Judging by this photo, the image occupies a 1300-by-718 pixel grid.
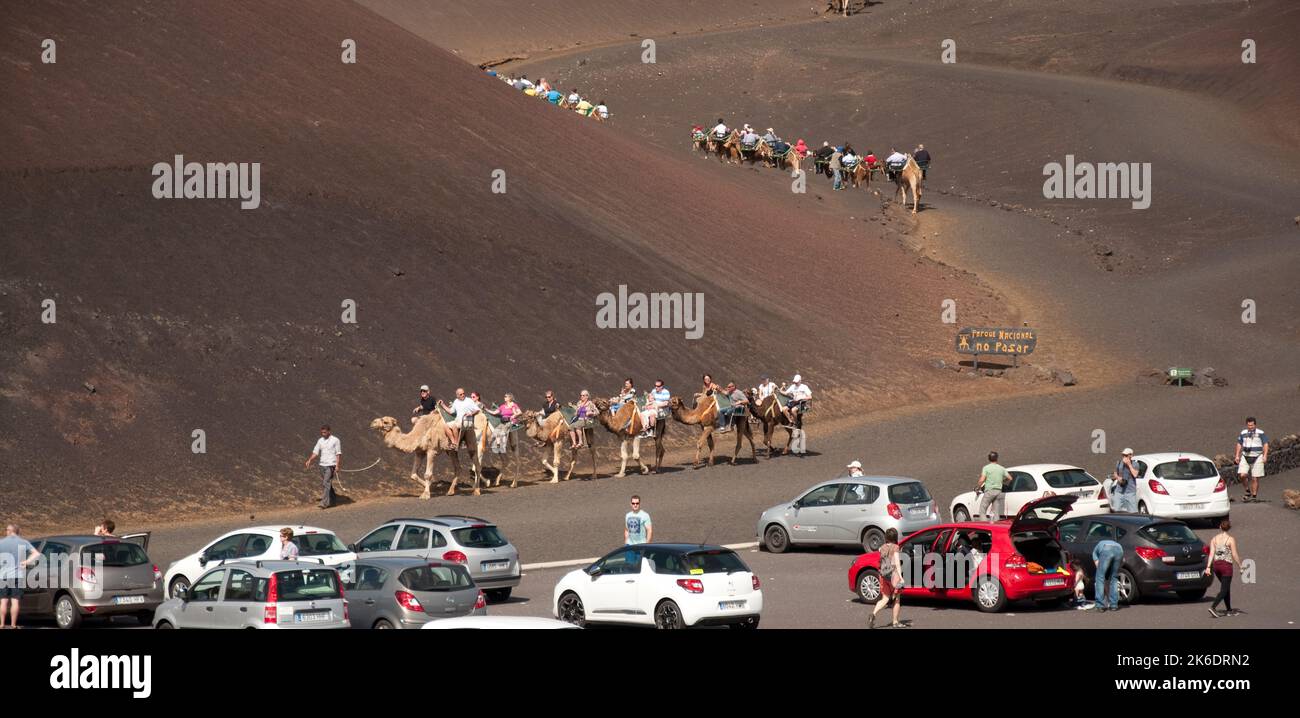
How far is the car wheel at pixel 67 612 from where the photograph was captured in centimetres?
2161

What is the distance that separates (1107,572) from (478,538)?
990cm

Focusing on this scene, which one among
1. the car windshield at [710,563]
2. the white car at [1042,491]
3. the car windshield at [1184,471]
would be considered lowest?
the car windshield at [710,563]

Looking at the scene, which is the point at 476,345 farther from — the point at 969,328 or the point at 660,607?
the point at 660,607

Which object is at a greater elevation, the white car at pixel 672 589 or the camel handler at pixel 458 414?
the camel handler at pixel 458 414

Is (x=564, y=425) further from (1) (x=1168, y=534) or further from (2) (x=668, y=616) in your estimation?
(1) (x=1168, y=534)

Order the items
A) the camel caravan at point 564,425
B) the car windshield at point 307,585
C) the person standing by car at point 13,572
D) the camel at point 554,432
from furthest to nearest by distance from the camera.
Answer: the camel at point 554,432, the camel caravan at point 564,425, the person standing by car at point 13,572, the car windshield at point 307,585

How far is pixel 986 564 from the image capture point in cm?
2170

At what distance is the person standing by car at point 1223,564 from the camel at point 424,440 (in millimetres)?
17993

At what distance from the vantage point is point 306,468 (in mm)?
34812

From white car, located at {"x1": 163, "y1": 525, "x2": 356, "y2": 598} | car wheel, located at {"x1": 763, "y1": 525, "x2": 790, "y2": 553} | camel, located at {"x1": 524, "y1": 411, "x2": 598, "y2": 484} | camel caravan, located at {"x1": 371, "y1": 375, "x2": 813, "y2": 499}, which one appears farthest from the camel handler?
white car, located at {"x1": 163, "y1": 525, "x2": 356, "y2": 598}

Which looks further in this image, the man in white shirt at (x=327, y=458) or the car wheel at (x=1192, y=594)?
the man in white shirt at (x=327, y=458)

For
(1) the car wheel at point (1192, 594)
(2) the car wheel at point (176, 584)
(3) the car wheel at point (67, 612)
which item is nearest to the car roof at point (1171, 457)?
(1) the car wheel at point (1192, 594)

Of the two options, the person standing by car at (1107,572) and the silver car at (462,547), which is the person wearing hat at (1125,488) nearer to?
the person standing by car at (1107,572)
